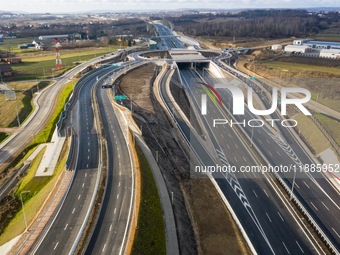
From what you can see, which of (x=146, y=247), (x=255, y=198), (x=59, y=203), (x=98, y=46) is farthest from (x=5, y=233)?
(x=98, y=46)

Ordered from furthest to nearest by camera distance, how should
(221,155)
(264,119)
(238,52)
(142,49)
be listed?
(142,49) < (238,52) < (264,119) < (221,155)

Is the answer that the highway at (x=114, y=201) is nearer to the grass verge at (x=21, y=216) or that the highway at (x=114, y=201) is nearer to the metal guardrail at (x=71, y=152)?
the metal guardrail at (x=71, y=152)

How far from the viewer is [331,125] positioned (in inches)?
2146

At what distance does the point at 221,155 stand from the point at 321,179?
1776cm

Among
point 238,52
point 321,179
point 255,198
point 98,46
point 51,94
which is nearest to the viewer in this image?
point 255,198

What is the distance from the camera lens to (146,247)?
1147 inches

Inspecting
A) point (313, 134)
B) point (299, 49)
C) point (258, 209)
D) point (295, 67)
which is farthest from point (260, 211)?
point (299, 49)

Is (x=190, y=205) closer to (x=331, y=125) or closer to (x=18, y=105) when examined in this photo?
(x=331, y=125)

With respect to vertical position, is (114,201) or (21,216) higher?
(114,201)

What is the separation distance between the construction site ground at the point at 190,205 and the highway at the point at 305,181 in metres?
13.6

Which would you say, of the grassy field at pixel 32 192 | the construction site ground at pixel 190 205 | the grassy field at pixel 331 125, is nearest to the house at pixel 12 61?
the grassy field at pixel 32 192

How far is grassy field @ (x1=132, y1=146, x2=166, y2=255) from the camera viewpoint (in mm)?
29125

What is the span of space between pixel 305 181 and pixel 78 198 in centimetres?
3702

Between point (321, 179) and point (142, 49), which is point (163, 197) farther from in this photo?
point (142, 49)
